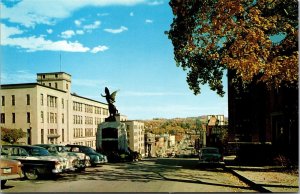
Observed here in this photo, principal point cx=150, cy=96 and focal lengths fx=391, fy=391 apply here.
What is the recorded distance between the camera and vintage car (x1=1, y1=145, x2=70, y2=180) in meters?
16.3

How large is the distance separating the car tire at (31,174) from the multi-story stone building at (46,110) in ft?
142

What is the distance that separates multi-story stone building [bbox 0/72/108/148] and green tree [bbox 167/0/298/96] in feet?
147

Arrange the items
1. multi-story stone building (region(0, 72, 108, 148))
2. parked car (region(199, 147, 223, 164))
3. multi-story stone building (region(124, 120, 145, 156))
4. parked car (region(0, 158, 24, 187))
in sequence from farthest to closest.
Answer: multi-story stone building (region(124, 120, 145, 156)) → multi-story stone building (region(0, 72, 108, 148)) → parked car (region(199, 147, 223, 164)) → parked car (region(0, 158, 24, 187))

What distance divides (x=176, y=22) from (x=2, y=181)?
11.3 m

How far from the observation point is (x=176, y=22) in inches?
786

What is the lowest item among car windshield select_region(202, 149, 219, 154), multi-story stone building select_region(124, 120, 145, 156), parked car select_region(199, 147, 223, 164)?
multi-story stone building select_region(124, 120, 145, 156)

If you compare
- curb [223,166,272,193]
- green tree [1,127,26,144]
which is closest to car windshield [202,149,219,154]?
curb [223,166,272,193]

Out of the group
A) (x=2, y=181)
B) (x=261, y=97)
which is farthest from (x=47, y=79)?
(x=2, y=181)

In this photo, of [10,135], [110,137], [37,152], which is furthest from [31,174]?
[10,135]

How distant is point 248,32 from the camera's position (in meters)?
15.5

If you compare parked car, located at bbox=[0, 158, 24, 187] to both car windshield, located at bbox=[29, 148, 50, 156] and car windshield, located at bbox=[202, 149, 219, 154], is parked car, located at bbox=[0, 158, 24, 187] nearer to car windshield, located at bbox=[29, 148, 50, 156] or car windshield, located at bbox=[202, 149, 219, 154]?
car windshield, located at bbox=[29, 148, 50, 156]

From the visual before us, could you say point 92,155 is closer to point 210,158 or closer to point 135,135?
point 210,158

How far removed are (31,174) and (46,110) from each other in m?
47.9

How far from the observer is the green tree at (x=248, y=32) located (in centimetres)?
1526
